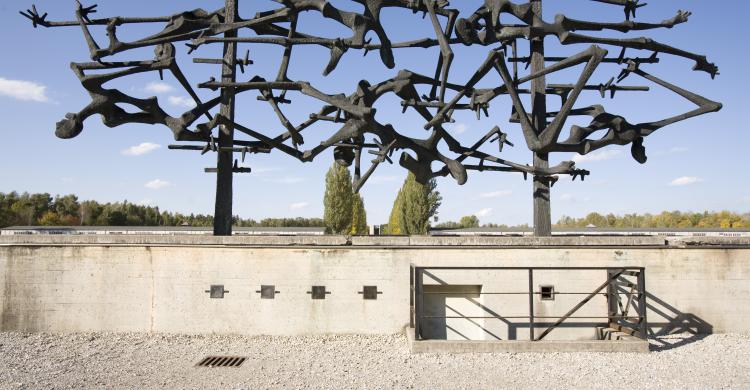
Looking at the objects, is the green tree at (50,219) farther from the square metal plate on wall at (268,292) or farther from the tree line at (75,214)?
the square metal plate on wall at (268,292)

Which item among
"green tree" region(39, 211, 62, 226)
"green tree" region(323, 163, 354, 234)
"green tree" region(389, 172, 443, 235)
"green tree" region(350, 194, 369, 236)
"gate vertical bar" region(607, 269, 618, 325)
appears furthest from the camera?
"green tree" region(39, 211, 62, 226)

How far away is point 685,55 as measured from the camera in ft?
38.2

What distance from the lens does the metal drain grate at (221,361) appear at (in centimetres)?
788

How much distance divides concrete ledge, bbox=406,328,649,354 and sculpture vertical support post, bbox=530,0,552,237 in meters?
3.11

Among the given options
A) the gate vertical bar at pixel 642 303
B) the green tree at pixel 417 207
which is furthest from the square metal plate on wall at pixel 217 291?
the green tree at pixel 417 207

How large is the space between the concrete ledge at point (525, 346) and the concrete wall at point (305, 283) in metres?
1.41

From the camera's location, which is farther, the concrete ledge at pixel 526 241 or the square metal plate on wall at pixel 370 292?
the concrete ledge at pixel 526 241

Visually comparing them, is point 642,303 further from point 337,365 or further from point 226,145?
point 226,145

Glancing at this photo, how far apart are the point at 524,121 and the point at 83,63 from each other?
29.3 ft

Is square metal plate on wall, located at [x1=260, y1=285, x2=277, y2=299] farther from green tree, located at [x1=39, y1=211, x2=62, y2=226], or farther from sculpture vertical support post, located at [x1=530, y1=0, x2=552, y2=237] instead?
green tree, located at [x1=39, y1=211, x2=62, y2=226]

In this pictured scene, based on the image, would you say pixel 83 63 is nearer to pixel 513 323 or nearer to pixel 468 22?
pixel 468 22

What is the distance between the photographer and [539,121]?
11180 millimetres

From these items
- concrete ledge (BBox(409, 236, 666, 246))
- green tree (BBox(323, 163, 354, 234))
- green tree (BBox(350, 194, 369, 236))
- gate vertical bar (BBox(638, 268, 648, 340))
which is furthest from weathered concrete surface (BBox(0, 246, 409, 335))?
green tree (BBox(350, 194, 369, 236))

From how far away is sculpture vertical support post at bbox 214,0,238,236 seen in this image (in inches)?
435
